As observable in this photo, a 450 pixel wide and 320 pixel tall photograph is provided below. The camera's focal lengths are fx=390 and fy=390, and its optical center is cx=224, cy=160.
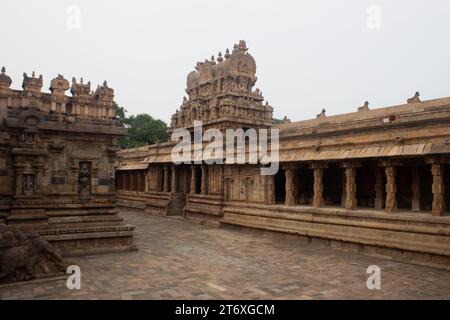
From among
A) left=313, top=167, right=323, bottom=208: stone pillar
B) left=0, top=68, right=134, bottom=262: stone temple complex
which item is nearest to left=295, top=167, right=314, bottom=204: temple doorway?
left=313, top=167, right=323, bottom=208: stone pillar

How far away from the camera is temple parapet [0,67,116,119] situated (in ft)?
47.4

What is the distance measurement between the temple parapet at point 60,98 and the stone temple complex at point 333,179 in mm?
2392

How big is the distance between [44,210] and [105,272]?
4.25 m

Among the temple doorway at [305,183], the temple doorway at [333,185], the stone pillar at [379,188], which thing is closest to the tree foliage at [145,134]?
the temple doorway at [305,183]

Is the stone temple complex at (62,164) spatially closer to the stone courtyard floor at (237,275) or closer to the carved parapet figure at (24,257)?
the stone courtyard floor at (237,275)

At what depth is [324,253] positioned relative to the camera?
14680 mm

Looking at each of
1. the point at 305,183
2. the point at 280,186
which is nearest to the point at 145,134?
the point at 280,186

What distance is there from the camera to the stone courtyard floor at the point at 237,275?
949 cm

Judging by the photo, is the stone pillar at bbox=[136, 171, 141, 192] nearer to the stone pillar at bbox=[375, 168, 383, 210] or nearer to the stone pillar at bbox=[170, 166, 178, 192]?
the stone pillar at bbox=[170, 166, 178, 192]

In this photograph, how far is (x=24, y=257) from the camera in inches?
410

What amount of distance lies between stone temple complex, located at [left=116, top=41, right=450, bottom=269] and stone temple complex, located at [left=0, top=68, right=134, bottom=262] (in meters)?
0.96

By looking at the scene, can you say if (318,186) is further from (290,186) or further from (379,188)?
(379,188)

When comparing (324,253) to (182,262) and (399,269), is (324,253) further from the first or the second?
(182,262)
